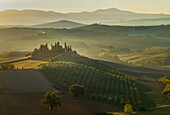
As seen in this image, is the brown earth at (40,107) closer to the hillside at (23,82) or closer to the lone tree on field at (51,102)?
the lone tree on field at (51,102)

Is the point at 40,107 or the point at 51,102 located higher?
the point at 51,102

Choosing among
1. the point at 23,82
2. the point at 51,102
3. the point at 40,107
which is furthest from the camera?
the point at 23,82

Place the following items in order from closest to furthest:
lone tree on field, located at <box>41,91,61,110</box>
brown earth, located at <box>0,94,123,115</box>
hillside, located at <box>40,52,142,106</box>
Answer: brown earth, located at <box>0,94,123,115</box> < lone tree on field, located at <box>41,91,61,110</box> < hillside, located at <box>40,52,142,106</box>

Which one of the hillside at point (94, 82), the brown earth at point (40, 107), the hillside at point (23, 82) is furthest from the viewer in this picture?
the hillside at point (23, 82)

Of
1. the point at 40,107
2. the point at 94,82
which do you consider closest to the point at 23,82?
the point at 40,107

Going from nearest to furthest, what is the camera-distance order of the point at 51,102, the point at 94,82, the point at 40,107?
the point at 51,102
the point at 40,107
the point at 94,82

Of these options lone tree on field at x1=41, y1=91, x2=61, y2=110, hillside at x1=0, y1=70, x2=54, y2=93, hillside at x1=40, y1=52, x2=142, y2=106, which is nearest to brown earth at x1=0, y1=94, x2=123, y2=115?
lone tree on field at x1=41, y1=91, x2=61, y2=110

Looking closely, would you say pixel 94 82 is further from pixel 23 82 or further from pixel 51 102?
pixel 51 102

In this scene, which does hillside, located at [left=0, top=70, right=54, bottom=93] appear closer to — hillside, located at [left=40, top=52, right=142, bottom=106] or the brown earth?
hillside, located at [left=40, top=52, right=142, bottom=106]

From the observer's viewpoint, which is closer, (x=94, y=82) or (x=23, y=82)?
(x=23, y=82)

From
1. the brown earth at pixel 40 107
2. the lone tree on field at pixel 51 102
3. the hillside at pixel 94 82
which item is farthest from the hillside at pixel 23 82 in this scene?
the lone tree on field at pixel 51 102

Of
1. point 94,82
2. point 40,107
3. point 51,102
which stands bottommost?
point 40,107

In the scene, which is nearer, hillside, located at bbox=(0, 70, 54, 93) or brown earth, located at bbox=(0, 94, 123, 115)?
brown earth, located at bbox=(0, 94, 123, 115)
